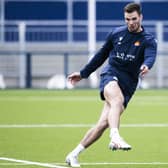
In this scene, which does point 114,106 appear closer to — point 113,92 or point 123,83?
point 113,92

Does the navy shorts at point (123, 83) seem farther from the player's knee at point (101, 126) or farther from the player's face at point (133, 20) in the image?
the player's face at point (133, 20)

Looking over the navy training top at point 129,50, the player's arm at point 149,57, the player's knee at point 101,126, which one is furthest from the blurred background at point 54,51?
the player's arm at point 149,57

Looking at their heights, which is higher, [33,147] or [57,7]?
[57,7]

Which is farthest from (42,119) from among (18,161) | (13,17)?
(13,17)

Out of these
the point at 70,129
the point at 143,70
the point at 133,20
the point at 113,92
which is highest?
the point at 133,20

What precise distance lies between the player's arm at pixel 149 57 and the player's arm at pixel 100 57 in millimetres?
520

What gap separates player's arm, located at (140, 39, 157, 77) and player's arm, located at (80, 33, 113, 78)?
520 millimetres

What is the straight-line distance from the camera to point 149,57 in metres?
10.7

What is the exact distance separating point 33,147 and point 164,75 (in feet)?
62.1

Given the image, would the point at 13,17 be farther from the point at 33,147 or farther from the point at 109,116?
the point at 109,116

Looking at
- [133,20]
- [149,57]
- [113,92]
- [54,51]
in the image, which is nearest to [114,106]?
[113,92]

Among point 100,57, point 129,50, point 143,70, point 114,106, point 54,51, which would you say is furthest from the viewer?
point 54,51

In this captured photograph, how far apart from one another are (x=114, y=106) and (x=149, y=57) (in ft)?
2.27

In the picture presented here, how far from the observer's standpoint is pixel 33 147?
1375 cm
